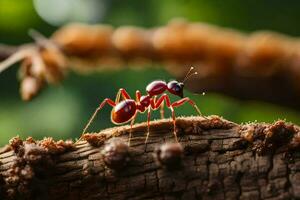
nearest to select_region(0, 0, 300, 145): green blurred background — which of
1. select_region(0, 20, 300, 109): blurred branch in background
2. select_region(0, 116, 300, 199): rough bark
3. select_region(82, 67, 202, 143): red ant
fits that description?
select_region(0, 20, 300, 109): blurred branch in background

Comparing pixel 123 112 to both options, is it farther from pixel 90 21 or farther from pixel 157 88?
pixel 90 21

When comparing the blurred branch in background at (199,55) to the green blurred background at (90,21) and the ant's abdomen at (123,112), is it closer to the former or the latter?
the ant's abdomen at (123,112)

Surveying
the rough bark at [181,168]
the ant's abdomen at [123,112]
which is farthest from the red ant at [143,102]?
the rough bark at [181,168]

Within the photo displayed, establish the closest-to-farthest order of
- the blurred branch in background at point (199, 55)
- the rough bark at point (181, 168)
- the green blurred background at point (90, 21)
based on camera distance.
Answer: the rough bark at point (181, 168), the blurred branch in background at point (199, 55), the green blurred background at point (90, 21)

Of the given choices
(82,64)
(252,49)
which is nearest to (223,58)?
(252,49)

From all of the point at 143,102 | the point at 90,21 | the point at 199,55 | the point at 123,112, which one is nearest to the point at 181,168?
the point at 123,112

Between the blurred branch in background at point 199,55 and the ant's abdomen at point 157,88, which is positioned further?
the blurred branch in background at point 199,55
